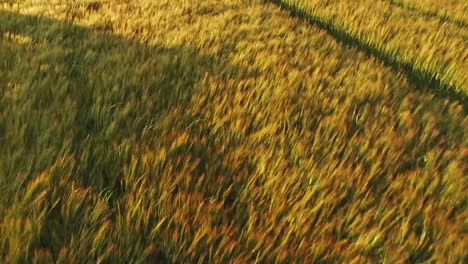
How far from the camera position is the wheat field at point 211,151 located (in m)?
1.18

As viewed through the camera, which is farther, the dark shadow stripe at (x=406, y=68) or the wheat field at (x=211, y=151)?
the dark shadow stripe at (x=406, y=68)

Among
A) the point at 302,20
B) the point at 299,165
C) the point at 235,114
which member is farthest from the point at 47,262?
the point at 302,20

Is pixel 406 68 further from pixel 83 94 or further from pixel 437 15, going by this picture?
pixel 83 94

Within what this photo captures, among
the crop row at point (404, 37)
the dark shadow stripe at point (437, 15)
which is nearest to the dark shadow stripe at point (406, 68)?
the crop row at point (404, 37)

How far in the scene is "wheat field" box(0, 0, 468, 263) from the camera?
1181 millimetres

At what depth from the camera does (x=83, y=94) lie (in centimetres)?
194

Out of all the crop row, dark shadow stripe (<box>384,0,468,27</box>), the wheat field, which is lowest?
the wheat field

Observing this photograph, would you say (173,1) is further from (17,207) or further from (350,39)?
(17,207)

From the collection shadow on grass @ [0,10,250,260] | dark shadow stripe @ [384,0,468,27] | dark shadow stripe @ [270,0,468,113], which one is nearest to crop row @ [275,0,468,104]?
dark shadow stripe @ [270,0,468,113]

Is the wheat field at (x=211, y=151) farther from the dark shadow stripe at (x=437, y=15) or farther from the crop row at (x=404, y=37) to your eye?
the dark shadow stripe at (x=437, y=15)

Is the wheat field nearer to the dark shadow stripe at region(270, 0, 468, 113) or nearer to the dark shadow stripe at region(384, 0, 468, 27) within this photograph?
the dark shadow stripe at region(270, 0, 468, 113)

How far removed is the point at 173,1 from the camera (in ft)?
13.8

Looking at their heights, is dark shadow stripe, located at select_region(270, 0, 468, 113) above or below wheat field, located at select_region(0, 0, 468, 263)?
above

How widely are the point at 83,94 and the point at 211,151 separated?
68cm
